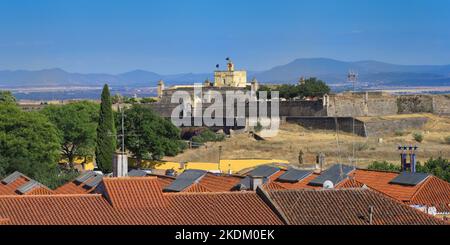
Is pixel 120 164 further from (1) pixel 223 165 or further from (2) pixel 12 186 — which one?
(1) pixel 223 165

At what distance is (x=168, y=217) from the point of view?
2142cm

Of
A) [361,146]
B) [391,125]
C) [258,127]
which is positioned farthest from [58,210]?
[391,125]

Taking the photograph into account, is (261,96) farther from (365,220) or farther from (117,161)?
(365,220)

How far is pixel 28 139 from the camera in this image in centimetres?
5847

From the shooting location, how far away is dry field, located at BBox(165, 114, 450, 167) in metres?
68.3

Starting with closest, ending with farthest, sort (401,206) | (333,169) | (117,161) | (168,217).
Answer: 1. (168,217)
2. (401,206)
3. (117,161)
4. (333,169)

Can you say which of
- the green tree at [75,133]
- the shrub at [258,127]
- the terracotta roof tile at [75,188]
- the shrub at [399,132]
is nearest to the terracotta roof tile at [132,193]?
the terracotta roof tile at [75,188]

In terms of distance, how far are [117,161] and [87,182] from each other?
659cm

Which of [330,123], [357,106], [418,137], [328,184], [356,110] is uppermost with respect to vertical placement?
[357,106]

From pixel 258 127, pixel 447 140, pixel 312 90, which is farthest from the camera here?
pixel 312 90

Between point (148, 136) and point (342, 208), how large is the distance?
4238 centimetres

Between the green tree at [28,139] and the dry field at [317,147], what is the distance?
9.69 meters

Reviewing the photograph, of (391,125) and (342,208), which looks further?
(391,125)
